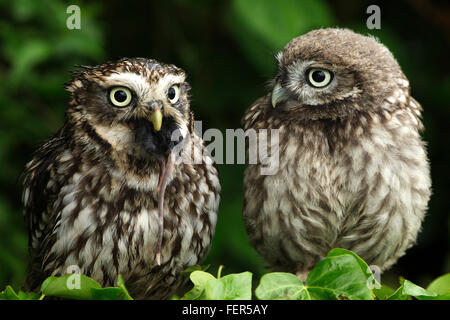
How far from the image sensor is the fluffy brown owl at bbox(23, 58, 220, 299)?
1.83 metres

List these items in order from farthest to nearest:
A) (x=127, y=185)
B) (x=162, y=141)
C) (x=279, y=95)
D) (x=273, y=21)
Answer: (x=273, y=21), (x=279, y=95), (x=127, y=185), (x=162, y=141)

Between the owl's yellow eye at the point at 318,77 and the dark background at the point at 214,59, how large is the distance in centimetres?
105

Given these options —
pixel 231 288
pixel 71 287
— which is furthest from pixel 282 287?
pixel 71 287

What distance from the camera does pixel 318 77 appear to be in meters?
2.04

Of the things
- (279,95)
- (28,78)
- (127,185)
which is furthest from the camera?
(28,78)

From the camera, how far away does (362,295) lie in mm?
1566

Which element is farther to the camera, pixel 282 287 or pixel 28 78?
pixel 28 78

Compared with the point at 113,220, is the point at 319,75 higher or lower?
higher

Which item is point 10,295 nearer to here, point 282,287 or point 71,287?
point 71,287

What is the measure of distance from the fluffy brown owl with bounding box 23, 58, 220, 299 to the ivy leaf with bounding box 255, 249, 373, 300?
0.45m

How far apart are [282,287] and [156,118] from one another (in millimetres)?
514
